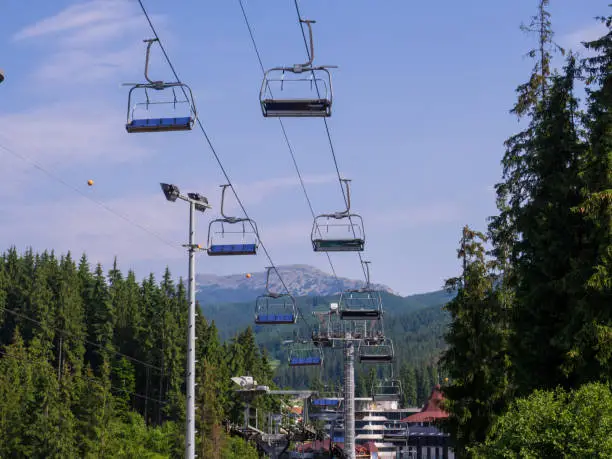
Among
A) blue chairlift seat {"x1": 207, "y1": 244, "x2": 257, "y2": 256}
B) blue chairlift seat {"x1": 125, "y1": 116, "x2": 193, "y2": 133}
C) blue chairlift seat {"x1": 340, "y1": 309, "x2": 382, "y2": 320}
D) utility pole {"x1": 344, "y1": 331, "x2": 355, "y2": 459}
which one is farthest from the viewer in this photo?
utility pole {"x1": 344, "y1": 331, "x2": 355, "y2": 459}

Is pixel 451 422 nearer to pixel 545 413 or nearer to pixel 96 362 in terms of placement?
pixel 545 413

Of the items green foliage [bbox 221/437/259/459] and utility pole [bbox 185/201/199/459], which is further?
green foliage [bbox 221/437/259/459]

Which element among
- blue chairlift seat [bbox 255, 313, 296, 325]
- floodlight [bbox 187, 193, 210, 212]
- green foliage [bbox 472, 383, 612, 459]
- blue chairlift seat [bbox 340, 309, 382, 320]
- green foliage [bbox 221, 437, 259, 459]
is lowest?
green foliage [bbox 221, 437, 259, 459]

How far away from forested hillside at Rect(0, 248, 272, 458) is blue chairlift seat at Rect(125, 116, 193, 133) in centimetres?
6650

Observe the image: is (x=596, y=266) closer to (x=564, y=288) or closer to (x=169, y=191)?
(x=564, y=288)

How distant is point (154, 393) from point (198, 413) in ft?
129

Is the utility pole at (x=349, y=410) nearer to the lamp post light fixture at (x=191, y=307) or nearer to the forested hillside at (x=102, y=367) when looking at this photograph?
the lamp post light fixture at (x=191, y=307)

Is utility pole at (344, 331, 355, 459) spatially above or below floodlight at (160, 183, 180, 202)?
below

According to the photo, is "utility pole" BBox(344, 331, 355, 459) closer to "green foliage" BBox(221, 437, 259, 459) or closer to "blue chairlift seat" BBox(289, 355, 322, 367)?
"blue chairlift seat" BBox(289, 355, 322, 367)

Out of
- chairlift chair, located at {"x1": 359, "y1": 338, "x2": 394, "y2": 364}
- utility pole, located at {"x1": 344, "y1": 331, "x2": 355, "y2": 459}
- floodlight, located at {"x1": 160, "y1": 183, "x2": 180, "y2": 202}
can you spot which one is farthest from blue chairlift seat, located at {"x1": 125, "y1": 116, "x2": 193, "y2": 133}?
chairlift chair, located at {"x1": 359, "y1": 338, "x2": 394, "y2": 364}

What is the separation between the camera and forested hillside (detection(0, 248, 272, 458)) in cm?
8956

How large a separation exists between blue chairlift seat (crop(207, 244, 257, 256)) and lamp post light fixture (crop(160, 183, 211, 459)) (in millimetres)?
3871

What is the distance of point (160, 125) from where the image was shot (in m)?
24.9

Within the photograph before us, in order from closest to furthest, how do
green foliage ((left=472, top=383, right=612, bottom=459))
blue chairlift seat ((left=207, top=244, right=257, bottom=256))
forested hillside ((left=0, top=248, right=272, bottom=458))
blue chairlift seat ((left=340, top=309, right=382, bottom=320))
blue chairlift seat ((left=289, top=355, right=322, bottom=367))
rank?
green foliage ((left=472, top=383, right=612, bottom=459)) < blue chairlift seat ((left=207, top=244, right=257, bottom=256)) < blue chairlift seat ((left=340, top=309, right=382, bottom=320)) < blue chairlift seat ((left=289, top=355, right=322, bottom=367)) < forested hillside ((left=0, top=248, right=272, bottom=458))
